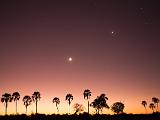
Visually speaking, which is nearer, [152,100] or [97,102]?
[97,102]

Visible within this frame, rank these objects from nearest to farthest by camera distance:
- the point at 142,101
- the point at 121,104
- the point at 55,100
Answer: the point at 55,100, the point at 121,104, the point at 142,101

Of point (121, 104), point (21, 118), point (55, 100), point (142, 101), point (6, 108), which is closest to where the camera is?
point (21, 118)

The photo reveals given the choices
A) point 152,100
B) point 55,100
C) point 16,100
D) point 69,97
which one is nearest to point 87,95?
point 69,97

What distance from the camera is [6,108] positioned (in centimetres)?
11088

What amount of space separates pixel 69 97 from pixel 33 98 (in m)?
15.5

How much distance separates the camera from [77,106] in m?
126

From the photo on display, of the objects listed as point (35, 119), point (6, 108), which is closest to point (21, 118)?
point (35, 119)

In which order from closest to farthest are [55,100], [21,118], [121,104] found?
[21,118] → [55,100] → [121,104]

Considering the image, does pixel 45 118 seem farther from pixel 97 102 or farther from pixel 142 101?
pixel 142 101

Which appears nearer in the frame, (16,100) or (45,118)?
(45,118)

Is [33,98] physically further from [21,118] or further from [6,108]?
[21,118]

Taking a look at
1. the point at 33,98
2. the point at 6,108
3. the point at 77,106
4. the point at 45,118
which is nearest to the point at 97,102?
the point at 77,106

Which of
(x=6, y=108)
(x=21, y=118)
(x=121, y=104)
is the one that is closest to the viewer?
(x=21, y=118)

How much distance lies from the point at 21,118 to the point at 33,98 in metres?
56.1
